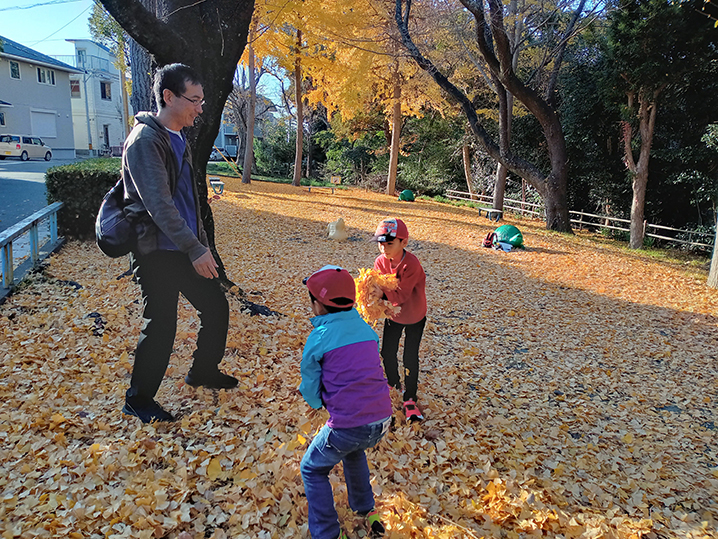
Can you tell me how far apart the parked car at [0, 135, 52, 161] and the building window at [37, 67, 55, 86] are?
661 centimetres

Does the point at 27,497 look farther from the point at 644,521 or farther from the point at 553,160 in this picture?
the point at 553,160

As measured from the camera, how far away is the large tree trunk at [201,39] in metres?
3.95

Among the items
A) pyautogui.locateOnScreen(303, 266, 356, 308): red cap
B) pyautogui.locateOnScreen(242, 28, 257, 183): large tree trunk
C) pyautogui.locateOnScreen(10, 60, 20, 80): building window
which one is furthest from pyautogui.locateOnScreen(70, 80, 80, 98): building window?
pyautogui.locateOnScreen(303, 266, 356, 308): red cap

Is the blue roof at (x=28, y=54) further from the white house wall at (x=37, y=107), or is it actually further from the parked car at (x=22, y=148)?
the parked car at (x=22, y=148)

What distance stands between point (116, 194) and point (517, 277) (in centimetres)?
702

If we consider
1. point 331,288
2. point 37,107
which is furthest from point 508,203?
point 37,107

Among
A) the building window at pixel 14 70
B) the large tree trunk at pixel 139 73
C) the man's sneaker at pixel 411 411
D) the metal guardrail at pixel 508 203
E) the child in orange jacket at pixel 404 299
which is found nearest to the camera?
the child in orange jacket at pixel 404 299

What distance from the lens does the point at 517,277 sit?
8.30m

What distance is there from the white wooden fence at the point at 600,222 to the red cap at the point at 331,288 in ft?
45.2

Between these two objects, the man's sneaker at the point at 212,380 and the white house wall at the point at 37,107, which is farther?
the white house wall at the point at 37,107

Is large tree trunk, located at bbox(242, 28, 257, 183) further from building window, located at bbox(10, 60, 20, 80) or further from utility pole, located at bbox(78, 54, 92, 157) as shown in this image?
building window, located at bbox(10, 60, 20, 80)

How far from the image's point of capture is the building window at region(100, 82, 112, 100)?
39434 mm

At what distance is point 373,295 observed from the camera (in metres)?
3.12

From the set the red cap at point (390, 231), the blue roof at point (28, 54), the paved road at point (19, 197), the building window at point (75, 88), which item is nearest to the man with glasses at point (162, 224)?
the red cap at point (390, 231)
